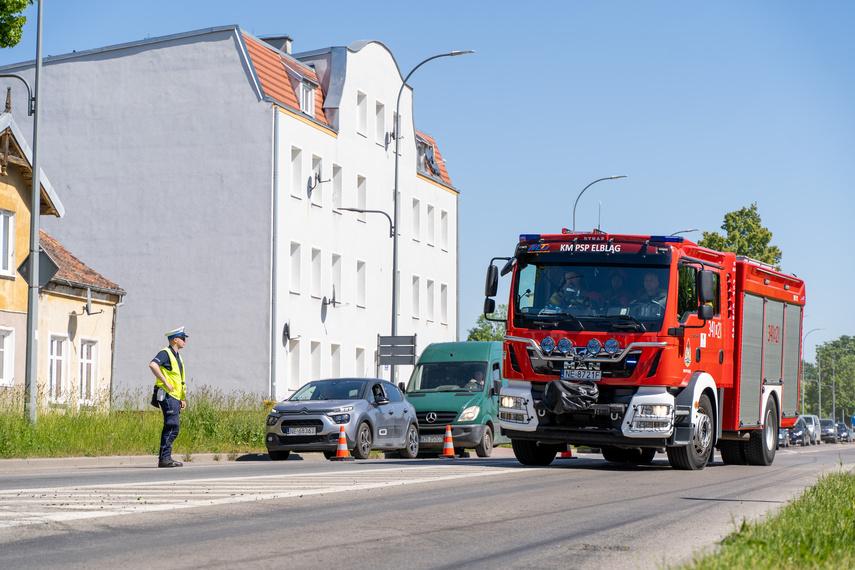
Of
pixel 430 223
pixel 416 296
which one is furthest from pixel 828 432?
pixel 416 296

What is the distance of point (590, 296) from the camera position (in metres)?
16.5

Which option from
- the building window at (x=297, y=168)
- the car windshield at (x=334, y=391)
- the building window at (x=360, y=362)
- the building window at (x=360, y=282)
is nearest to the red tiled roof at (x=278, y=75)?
the building window at (x=297, y=168)

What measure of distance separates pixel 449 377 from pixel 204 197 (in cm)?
1937

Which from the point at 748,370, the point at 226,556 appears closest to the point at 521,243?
the point at 748,370

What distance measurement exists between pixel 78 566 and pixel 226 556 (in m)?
0.90

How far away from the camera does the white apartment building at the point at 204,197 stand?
137ft

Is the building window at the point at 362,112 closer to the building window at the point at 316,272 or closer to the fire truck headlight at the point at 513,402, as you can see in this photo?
the building window at the point at 316,272

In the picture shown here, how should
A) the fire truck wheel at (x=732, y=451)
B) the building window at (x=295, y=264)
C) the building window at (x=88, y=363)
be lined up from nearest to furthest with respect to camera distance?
the fire truck wheel at (x=732, y=451), the building window at (x=88, y=363), the building window at (x=295, y=264)

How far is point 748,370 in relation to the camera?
19109 mm

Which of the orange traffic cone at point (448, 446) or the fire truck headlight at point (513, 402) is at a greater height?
the fire truck headlight at point (513, 402)

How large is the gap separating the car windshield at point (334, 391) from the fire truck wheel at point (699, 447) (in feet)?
23.5

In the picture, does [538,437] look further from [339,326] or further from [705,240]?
[705,240]

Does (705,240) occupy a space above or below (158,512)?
above

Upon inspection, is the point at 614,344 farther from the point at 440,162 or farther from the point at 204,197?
the point at 440,162
